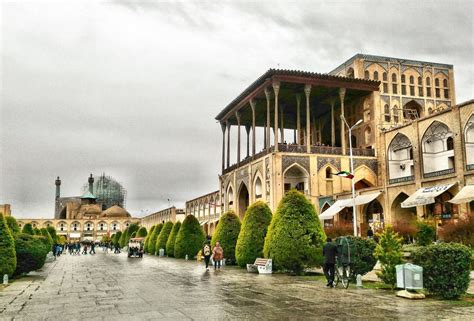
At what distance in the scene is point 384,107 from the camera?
40.3 meters

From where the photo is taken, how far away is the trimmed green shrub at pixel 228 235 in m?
23.3

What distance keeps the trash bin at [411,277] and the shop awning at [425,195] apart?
1866 centimetres

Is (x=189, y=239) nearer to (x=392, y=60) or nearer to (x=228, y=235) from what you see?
(x=228, y=235)

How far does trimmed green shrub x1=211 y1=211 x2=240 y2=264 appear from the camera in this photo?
2328 cm

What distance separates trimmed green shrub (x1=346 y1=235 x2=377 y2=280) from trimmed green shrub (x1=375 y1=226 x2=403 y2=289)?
3.48 ft

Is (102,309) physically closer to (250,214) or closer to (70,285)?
(70,285)

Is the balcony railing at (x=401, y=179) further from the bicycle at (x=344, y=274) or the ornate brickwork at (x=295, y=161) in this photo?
the bicycle at (x=344, y=274)

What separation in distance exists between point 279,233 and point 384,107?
2652 cm

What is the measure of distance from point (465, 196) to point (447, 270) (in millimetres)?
17099

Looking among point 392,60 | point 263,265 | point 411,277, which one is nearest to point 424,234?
point 263,265

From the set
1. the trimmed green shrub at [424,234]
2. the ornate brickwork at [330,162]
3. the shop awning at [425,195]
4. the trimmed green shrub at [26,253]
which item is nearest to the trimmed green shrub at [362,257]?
the trimmed green shrub at [424,234]

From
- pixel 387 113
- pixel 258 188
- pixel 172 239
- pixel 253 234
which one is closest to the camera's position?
pixel 253 234

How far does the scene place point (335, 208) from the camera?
34.6 metres

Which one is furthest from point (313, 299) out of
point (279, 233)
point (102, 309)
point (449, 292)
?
point (279, 233)
